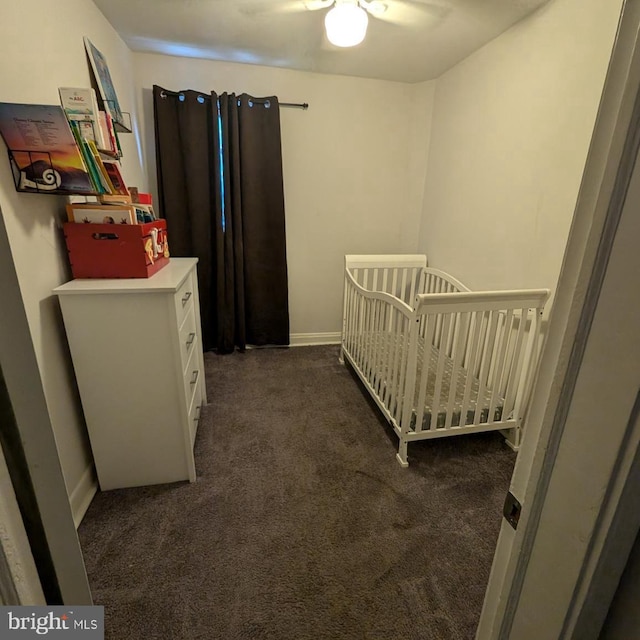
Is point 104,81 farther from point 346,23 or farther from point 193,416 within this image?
point 193,416

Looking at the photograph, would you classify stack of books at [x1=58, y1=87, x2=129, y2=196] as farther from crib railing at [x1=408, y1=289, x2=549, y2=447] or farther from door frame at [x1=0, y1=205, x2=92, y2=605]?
crib railing at [x1=408, y1=289, x2=549, y2=447]

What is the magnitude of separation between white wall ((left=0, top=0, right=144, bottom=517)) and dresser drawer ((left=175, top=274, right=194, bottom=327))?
1.52 ft

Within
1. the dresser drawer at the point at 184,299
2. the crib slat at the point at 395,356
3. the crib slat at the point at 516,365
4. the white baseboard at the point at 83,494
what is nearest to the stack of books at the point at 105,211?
the dresser drawer at the point at 184,299

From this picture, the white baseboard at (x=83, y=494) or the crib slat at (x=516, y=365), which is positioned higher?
the crib slat at (x=516, y=365)

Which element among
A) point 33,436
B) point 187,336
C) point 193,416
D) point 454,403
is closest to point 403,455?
point 454,403

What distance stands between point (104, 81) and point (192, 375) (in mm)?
1633

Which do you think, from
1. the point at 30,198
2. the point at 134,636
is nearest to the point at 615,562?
the point at 134,636

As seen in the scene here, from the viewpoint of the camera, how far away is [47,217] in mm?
1389

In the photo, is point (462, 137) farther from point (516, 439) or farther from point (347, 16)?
point (516, 439)

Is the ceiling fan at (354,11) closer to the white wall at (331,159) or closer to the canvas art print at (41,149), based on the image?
the white wall at (331,159)

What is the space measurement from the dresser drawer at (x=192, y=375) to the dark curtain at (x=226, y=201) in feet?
3.10

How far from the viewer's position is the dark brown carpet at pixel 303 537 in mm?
1167

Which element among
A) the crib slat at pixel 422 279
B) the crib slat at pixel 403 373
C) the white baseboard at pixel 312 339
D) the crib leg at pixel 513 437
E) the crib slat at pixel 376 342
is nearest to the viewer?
the crib slat at pixel 403 373

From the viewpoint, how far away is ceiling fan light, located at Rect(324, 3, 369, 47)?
5.57 ft
